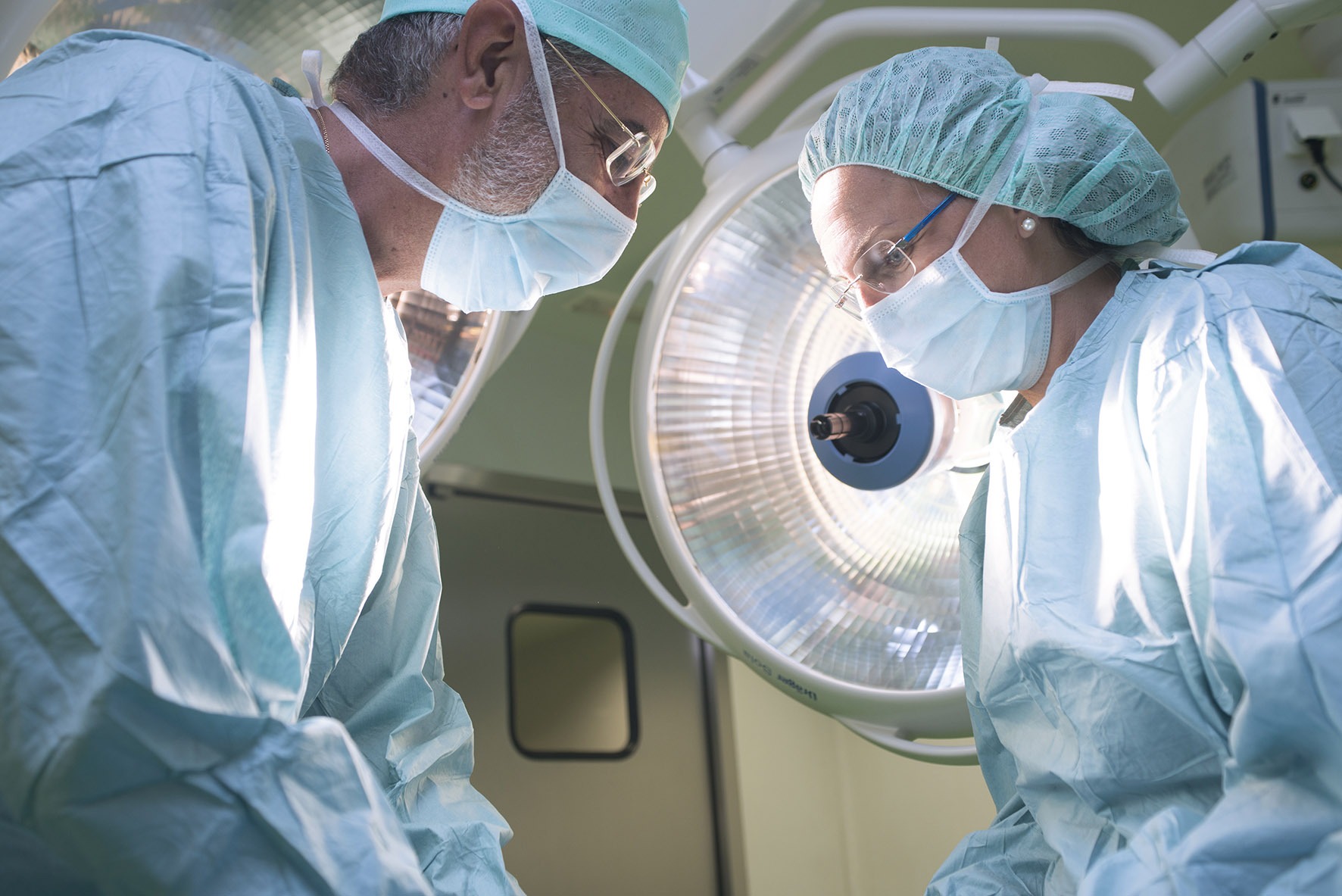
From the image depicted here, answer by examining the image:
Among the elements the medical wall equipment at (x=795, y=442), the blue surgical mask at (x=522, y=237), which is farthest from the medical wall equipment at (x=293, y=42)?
the medical wall equipment at (x=795, y=442)

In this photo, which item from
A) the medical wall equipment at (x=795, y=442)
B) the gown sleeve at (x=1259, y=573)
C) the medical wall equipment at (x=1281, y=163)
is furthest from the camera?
the medical wall equipment at (x=1281, y=163)

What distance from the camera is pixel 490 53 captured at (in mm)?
1038

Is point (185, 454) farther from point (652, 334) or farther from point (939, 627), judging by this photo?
point (939, 627)

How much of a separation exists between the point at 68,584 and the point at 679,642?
5.90 feet

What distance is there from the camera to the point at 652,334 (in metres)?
1.27

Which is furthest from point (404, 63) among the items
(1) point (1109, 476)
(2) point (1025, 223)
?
(1) point (1109, 476)

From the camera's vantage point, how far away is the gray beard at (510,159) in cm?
104

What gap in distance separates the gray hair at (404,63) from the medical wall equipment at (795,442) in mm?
253

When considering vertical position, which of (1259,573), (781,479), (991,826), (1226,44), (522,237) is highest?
(1226,44)

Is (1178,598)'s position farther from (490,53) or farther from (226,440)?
(490,53)

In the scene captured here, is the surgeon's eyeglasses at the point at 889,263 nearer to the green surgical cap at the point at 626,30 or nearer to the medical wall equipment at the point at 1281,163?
the green surgical cap at the point at 626,30

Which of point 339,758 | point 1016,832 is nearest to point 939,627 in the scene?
point 1016,832

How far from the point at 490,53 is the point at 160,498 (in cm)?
59

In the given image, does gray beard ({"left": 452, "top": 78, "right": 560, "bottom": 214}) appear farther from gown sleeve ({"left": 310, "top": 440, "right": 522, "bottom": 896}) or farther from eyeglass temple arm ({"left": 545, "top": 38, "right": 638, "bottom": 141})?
gown sleeve ({"left": 310, "top": 440, "right": 522, "bottom": 896})
